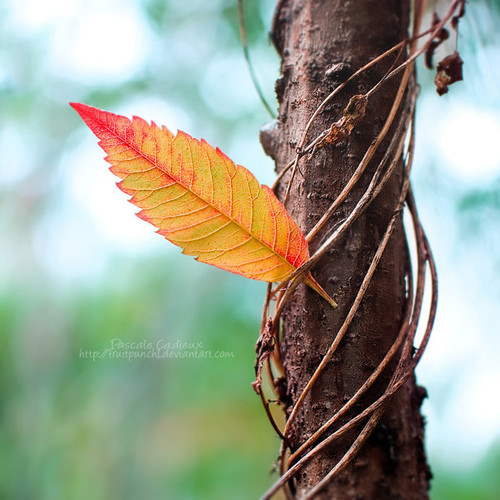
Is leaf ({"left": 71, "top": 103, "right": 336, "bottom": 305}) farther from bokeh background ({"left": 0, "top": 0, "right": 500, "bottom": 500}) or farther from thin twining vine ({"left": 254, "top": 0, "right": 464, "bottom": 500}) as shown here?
bokeh background ({"left": 0, "top": 0, "right": 500, "bottom": 500})

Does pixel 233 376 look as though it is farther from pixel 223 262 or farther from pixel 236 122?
pixel 223 262

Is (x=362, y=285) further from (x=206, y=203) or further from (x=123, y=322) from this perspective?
(x=123, y=322)

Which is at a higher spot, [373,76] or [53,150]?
[53,150]

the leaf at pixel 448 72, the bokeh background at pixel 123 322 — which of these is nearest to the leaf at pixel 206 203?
the leaf at pixel 448 72

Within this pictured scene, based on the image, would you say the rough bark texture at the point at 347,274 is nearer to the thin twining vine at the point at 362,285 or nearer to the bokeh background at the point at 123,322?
the thin twining vine at the point at 362,285

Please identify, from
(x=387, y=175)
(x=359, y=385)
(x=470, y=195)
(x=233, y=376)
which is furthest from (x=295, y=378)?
(x=233, y=376)
